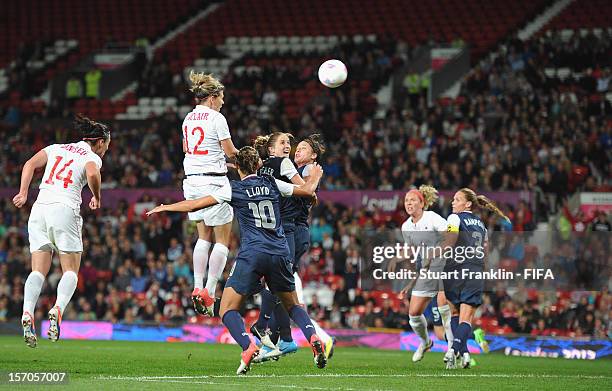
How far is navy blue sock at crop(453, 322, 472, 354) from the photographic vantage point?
45.1ft

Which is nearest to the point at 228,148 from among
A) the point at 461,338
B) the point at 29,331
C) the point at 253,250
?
the point at 253,250

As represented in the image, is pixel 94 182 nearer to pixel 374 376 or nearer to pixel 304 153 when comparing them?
pixel 304 153

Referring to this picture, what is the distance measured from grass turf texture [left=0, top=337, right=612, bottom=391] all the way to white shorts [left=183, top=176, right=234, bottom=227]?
173cm

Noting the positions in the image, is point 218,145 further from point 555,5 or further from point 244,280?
point 555,5

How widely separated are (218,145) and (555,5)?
23345 mm

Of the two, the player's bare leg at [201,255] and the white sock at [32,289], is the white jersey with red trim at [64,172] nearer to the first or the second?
the white sock at [32,289]

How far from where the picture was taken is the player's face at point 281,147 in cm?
1273

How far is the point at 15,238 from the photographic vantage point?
83.7 feet

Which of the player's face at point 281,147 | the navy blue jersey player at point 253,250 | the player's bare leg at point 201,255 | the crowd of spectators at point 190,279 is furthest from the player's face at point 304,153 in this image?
the crowd of spectators at point 190,279

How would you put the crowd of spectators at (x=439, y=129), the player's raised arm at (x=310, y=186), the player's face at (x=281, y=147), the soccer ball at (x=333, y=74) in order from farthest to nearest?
the crowd of spectators at (x=439, y=129), the soccer ball at (x=333, y=74), the player's face at (x=281, y=147), the player's raised arm at (x=310, y=186)

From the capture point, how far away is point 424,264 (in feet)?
48.4

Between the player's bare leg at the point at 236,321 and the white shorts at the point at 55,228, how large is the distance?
2138mm

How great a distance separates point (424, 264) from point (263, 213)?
163 inches

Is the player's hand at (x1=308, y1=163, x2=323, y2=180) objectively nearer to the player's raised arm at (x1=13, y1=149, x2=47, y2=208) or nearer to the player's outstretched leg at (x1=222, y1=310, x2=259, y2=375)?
the player's outstretched leg at (x1=222, y1=310, x2=259, y2=375)
